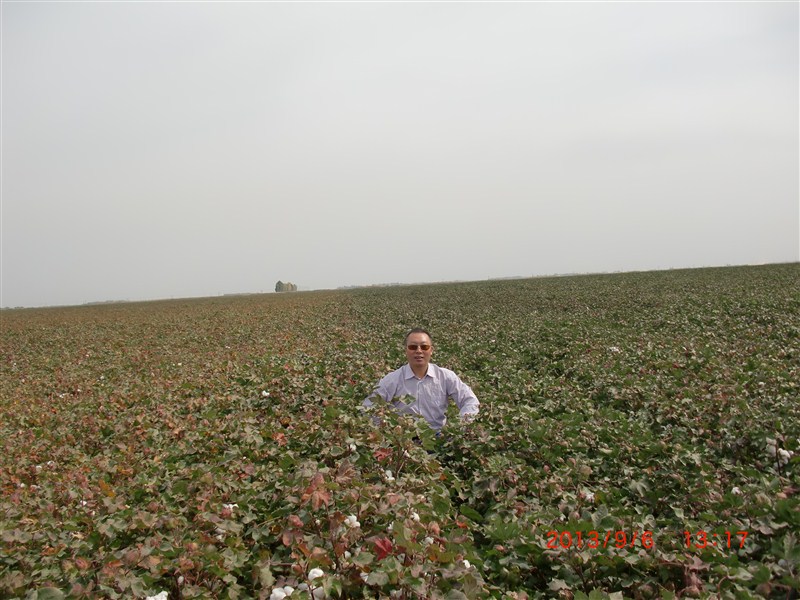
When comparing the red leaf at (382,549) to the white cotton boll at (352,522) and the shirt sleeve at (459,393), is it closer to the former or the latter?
the white cotton boll at (352,522)

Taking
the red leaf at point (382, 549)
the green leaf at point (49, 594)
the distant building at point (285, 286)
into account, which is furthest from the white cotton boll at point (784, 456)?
the distant building at point (285, 286)

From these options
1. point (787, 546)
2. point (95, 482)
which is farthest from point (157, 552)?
point (787, 546)

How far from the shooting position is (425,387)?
5.54 meters

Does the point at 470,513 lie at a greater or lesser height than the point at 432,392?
lesser

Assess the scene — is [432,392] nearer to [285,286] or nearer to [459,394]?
[459,394]

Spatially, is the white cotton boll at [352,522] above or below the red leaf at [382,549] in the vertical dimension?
above

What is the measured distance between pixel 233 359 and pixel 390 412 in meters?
7.11

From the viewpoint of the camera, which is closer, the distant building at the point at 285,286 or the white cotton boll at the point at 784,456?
the white cotton boll at the point at 784,456

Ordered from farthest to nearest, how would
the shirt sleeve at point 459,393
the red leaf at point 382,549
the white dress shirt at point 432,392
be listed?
the shirt sleeve at point 459,393 < the white dress shirt at point 432,392 < the red leaf at point 382,549

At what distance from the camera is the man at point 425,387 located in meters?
5.40

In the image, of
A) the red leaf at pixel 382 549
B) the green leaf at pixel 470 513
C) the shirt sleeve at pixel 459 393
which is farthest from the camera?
the shirt sleeve at pixel 459 393

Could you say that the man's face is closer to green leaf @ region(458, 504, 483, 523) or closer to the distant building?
green leaf @ region(458, 504, 483, 523)

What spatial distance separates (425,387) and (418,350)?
0.47 meters


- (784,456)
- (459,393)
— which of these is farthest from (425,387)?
(784,456)
